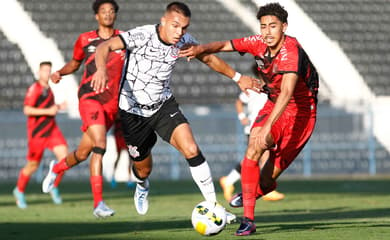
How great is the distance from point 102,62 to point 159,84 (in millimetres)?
1021

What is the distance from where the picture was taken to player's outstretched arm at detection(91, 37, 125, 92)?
7.39 metres

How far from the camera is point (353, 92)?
81.5 ft

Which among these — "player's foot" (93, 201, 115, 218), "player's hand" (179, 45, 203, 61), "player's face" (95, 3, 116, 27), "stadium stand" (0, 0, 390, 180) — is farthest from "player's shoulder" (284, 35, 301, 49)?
"stadium stand" (0, 0, 390, 180)

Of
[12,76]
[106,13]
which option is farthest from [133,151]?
[12,76]

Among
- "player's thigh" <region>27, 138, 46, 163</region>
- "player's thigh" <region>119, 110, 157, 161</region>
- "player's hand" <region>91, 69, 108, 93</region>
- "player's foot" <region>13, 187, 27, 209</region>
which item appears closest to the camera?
"player's hand" <region>91, 69, 108, 93</region>

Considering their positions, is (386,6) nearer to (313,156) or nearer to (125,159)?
(313,156)

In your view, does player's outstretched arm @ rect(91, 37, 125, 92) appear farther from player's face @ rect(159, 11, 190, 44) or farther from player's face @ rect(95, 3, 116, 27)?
player's face @ rect(95, 3, 116, 27)

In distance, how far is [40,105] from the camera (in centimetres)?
1449

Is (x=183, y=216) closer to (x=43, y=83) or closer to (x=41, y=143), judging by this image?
(x=41, y=143)

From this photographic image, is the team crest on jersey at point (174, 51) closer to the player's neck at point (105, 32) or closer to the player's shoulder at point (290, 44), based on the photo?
the player's shoulder at point (290, 44)

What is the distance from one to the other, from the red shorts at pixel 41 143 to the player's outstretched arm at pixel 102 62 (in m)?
6.21

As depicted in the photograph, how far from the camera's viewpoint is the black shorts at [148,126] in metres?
8.75

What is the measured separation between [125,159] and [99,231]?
Result: 520 inches

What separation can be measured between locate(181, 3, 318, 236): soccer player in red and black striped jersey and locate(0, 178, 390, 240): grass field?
456 mm
